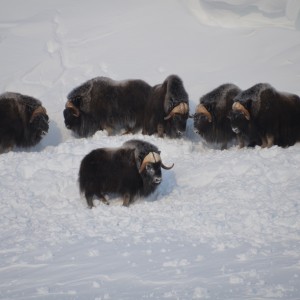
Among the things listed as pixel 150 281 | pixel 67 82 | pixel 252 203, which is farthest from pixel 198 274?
pixel 67 82

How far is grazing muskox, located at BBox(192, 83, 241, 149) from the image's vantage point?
9.12m

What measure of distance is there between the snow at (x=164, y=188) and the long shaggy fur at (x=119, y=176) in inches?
7.7

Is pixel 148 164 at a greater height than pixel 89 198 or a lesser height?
greater

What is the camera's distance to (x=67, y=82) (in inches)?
481

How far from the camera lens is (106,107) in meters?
9.87

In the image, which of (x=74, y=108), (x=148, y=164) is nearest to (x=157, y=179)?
(x=148, y=164)

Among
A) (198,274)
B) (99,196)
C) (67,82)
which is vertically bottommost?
(67,82)

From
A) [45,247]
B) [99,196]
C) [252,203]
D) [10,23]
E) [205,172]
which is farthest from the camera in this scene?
[10,23]

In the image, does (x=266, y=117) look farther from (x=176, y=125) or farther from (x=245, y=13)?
(x=245, y=13)

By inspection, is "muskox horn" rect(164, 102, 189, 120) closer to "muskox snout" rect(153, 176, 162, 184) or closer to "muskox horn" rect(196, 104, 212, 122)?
"muskox horn" rect(196, 104, 212, 122)

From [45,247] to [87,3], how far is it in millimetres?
11779

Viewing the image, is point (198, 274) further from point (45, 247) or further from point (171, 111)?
point (171, 111)

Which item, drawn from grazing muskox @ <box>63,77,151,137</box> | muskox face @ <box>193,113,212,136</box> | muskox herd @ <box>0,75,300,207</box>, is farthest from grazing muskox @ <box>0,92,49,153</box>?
muskox face @ <box>193,113,212,136</box>

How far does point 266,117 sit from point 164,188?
215cm
